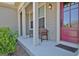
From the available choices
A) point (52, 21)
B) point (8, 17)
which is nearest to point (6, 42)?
point (52, 21)

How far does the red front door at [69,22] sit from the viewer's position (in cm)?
567

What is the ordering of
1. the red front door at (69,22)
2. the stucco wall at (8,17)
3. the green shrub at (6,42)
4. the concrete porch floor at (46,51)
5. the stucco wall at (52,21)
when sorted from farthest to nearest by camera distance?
the stucco wall at (8,17) < the stucco wall at (52,21) < the red front door at (69,22) < the concrete porch floor at (46,51) < the green shrub at (6,42)

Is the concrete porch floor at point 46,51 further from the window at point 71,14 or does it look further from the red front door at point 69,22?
the window at point 71,14

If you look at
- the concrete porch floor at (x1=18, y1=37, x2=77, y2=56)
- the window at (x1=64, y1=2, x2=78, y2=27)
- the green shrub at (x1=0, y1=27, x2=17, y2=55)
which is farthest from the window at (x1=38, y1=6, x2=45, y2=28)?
the green shrub at (x1=0, y1=27, x2=17, y2=55)

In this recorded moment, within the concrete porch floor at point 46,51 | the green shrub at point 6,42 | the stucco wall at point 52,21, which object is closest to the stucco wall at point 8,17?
the stucco wall at point 52,21

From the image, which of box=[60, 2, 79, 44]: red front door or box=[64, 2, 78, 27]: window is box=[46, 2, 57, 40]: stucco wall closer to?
box=[60, 2, 79, 44]: red front door

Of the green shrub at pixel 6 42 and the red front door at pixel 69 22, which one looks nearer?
the green shrub at pixel 6 42

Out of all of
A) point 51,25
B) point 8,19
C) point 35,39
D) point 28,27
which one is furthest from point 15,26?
point 35,39

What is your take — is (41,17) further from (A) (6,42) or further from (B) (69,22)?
(A) (6,42)

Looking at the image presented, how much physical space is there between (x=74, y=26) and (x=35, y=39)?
1.74 metres

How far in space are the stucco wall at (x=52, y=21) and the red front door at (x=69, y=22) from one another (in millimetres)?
788

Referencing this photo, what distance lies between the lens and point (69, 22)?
20.2ft

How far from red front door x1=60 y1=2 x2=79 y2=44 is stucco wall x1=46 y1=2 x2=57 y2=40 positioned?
2.59ft

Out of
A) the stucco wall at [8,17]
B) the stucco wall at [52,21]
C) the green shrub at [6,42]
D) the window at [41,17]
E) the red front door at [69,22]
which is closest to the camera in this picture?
the green shrub at [6,42]
